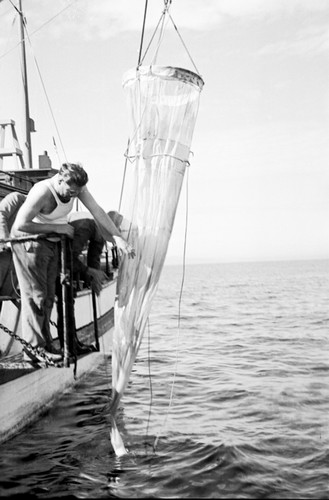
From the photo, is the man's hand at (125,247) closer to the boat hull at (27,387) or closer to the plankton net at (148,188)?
the plankton net at (148,188)

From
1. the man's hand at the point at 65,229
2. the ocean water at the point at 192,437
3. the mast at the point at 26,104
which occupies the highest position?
the mast at the point at 26,104

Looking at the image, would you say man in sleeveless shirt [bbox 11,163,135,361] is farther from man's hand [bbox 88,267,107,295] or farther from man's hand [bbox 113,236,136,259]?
man's hand [bbox 88,267,107,295]

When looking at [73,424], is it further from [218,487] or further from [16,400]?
[218,487]

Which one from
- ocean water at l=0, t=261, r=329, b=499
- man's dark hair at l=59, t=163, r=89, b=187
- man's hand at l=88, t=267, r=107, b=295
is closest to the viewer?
man's dark hair at l=59, t=163, r=89, b=187

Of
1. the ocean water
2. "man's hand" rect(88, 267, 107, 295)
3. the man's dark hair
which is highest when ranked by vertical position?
the man's dark hair

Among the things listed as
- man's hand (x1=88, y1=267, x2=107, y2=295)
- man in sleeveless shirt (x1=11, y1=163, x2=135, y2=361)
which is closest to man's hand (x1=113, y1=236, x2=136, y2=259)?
man in sleeveless shirt (x1=11, y1=163, x2=135, y2=361)

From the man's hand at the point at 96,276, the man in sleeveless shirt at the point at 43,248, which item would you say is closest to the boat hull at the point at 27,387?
the man in sleeveless shirt at the point at 43,248

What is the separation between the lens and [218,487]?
6094 mm

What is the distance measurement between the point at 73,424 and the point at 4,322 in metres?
1.93

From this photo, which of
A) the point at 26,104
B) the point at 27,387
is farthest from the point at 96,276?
the point at 26,104

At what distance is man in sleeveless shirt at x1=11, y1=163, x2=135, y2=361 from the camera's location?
5613 millimetres

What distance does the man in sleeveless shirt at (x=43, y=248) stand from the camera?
5613 mm

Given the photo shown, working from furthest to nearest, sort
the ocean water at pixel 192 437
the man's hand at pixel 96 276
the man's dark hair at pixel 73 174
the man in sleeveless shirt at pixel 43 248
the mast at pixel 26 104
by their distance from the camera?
the mast at pixel 26 104 → the man's hand at pixel 96 276 → the ocean water at pixel 192 437 → the man in sleeveless shirt at pixel 43 248 → the man's dark hair at pixel 73 174

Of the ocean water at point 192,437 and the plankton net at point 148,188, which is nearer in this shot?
the plankton net at point 148,188
